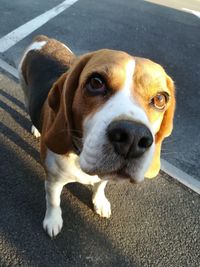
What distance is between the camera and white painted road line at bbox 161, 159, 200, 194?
4.31m

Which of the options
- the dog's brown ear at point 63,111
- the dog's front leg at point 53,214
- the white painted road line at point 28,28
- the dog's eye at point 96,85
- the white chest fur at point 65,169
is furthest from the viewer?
the white painted road line at point 28,28

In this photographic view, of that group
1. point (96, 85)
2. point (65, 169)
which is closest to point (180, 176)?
point (65, 169)

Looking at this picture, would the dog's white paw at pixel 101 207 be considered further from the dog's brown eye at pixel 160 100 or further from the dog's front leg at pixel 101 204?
the dog's brown eye at pixel 160 100

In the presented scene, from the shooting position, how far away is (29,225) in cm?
371

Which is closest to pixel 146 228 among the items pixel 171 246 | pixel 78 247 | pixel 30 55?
pixel 171 246

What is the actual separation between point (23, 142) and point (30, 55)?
1.08m

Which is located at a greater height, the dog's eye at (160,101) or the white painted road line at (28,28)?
the dog's eye at (160,101)

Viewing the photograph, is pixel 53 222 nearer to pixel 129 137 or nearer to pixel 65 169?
pixel 65 169

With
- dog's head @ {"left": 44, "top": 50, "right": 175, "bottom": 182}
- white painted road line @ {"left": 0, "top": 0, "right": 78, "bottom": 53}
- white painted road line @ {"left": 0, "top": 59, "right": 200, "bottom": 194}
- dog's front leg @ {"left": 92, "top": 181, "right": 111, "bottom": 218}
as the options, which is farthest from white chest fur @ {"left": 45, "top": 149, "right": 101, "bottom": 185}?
white painted road line @ {"left": 0, "top": 0, "right": 78, "bottom": 53}

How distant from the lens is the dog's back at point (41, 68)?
375 centimetres

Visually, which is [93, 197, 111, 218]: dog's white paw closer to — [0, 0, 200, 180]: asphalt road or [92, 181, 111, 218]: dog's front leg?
[92, 181, 111, 218]: dog's front leg

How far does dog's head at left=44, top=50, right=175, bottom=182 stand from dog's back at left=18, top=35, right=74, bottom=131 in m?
0.83

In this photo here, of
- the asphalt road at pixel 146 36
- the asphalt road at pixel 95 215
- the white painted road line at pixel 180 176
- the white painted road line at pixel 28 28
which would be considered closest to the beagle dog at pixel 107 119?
the asphalt road at pixel 95 215

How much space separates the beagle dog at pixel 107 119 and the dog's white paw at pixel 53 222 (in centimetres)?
29
